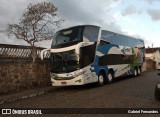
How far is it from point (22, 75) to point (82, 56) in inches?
167

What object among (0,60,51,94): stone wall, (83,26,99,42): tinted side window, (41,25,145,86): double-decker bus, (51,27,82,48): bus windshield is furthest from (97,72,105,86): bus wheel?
(0,60,51,94): stone wall

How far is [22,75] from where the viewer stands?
63.7 ft

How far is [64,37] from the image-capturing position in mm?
18875

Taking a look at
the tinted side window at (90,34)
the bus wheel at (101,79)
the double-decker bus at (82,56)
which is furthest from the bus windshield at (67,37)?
the bus wheel at (101,79)

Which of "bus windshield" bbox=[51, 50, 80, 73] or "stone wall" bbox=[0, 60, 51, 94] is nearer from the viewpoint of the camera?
"stone wall" bbox=[0, 60, 51, 94]

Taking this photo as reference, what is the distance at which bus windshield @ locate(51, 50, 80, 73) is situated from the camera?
18.1m

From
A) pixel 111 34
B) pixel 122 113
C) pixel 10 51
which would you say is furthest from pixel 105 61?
pixel 122 113

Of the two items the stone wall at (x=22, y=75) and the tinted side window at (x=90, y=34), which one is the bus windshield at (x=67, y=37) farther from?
the stone wall at (x=22, y=75)

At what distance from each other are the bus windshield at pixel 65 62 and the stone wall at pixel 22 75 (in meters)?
2.07

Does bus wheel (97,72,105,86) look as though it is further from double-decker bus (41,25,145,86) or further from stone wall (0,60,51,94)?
stone wall (0,60,51,94)

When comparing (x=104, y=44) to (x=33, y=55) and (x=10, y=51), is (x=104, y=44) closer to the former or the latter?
(x=33, y=55)

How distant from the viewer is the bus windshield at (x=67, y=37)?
1830cm

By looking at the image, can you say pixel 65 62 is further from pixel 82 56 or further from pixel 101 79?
pixel 101 79

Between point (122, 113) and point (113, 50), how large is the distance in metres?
12.8
